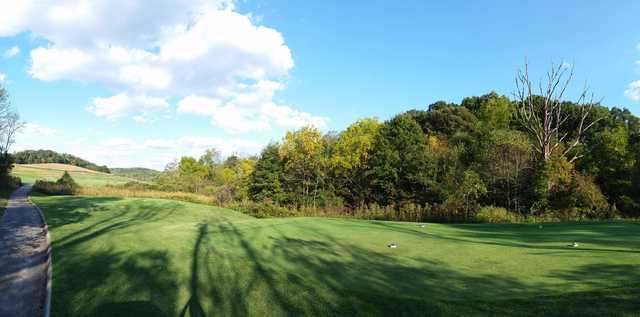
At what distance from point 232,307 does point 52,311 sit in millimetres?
2563

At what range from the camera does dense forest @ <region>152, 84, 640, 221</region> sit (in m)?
19.8

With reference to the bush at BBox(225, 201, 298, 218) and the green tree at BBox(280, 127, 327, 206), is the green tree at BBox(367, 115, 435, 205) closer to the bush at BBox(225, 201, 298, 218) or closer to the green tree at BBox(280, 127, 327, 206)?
the green tree at BBox(280, 127, 327, 206)

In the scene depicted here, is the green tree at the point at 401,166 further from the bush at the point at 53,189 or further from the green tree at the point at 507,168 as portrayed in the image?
the bush at the point at 53,189

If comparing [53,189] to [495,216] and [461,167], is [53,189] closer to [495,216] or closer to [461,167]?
[461,167]

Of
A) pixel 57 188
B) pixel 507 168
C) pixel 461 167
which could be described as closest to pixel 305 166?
pixel 461 167

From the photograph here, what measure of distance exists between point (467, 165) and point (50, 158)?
10393 cm

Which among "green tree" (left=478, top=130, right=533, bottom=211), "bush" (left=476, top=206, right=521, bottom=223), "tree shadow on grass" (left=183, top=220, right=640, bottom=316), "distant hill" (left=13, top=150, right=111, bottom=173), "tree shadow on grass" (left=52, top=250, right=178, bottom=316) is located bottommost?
"tree shadow on grass" (left=52, top=250, right=178, bottom=316)

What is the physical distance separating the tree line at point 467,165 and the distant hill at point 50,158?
66.5m

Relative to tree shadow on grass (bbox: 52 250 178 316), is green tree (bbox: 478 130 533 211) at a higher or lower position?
higher

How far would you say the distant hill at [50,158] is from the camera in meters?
82.8

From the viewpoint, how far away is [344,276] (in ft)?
18.1

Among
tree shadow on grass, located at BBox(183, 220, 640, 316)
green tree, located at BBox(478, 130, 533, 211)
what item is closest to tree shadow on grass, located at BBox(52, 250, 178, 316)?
tree shadow on grass, located at BBox(183, 220, 640, 316)

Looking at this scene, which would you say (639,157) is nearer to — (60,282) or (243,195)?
(60,282)

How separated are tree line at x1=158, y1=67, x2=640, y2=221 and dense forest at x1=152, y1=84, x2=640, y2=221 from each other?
3.1 inches
